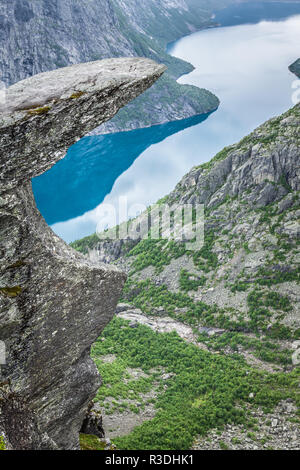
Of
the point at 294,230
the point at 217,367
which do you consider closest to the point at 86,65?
the point at 217,367

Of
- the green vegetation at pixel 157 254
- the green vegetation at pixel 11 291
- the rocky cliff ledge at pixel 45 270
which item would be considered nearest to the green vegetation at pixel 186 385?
the rocky cliff ledge at pixel 45 270

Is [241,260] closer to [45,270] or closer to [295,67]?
[45,270]

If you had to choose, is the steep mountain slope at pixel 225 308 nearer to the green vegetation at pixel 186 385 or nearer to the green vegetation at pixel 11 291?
the green vegetation at pixel 186 385

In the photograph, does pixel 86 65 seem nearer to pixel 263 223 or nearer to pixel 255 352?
pixel 255 352

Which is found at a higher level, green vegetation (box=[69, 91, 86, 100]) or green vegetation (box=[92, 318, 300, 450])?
green vegetation (box=[69, 91, 86, 100])

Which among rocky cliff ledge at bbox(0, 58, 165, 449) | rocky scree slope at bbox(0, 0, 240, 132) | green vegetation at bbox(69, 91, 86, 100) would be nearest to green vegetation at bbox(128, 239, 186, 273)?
rocky cliff ledge at bbox(0, 58, 165, 449)

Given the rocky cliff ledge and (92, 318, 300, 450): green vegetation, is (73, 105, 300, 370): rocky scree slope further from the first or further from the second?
the rocky cliff ledge
